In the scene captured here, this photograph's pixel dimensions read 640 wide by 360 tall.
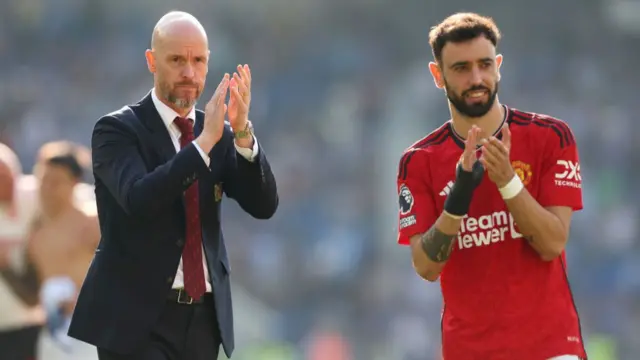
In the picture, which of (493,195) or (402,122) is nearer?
(493,195)

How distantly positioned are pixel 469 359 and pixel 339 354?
13453mm

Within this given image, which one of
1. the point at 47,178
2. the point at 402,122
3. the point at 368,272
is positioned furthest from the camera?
the point at 402,122

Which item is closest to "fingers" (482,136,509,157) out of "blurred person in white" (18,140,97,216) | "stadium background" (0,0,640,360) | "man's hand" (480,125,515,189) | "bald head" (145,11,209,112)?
"man's hand" (480,125,515,189)

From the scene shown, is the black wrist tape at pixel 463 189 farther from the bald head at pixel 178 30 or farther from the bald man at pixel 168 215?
the bald head at pixel 178 30

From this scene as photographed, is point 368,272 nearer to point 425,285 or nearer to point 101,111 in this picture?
point 425,285

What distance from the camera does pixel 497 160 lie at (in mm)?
4383

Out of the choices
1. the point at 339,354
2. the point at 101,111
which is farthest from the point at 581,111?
the point at 101,111

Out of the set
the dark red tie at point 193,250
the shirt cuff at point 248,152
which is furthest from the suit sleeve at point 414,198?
the dark red tie at point 193,250

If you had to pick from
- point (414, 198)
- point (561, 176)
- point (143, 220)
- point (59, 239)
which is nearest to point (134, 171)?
point (143, 220)

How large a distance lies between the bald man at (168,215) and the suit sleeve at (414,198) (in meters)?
0.50

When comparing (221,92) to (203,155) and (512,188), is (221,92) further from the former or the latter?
(512,188)

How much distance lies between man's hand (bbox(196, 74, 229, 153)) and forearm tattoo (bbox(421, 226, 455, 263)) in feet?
2.76

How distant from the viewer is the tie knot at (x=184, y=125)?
475 cm

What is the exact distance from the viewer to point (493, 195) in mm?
4734
